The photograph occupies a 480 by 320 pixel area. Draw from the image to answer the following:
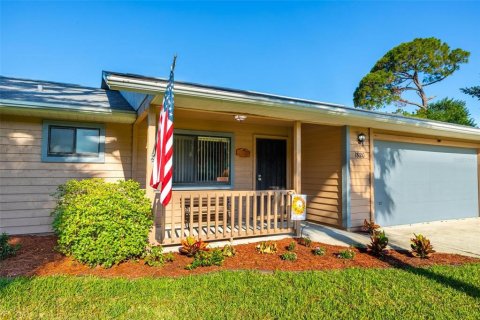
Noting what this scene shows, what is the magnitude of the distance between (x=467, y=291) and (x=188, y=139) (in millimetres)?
5372

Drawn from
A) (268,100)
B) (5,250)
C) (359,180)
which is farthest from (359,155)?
(5,250)

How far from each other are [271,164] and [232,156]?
1.26 metres

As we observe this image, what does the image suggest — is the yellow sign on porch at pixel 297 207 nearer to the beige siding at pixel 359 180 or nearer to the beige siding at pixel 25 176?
the beige siding at pixel 359 180

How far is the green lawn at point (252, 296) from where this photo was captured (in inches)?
94.7

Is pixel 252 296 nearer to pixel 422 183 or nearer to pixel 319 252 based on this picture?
pixel 319 252

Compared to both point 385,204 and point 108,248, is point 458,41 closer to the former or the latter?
point 385,204

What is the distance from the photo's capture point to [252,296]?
2.71 m

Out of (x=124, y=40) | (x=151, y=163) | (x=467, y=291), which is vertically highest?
(x=124, y=40)

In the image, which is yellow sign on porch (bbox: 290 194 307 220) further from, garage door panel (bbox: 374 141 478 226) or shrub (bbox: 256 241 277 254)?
garage door panel (bbox: 374 141 478 226)

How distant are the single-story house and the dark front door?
0.09 ft

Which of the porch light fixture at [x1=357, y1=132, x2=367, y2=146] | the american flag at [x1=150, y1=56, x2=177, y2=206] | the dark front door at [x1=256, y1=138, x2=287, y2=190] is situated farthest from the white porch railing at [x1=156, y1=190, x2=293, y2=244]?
the porch light fixture at [x1=357, y1=132, x2=367, y2=146]

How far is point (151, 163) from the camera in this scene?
4027 millimetres

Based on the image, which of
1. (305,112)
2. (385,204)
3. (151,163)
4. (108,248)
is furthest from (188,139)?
(385,204)

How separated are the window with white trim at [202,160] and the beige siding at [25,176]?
2.04 metres
